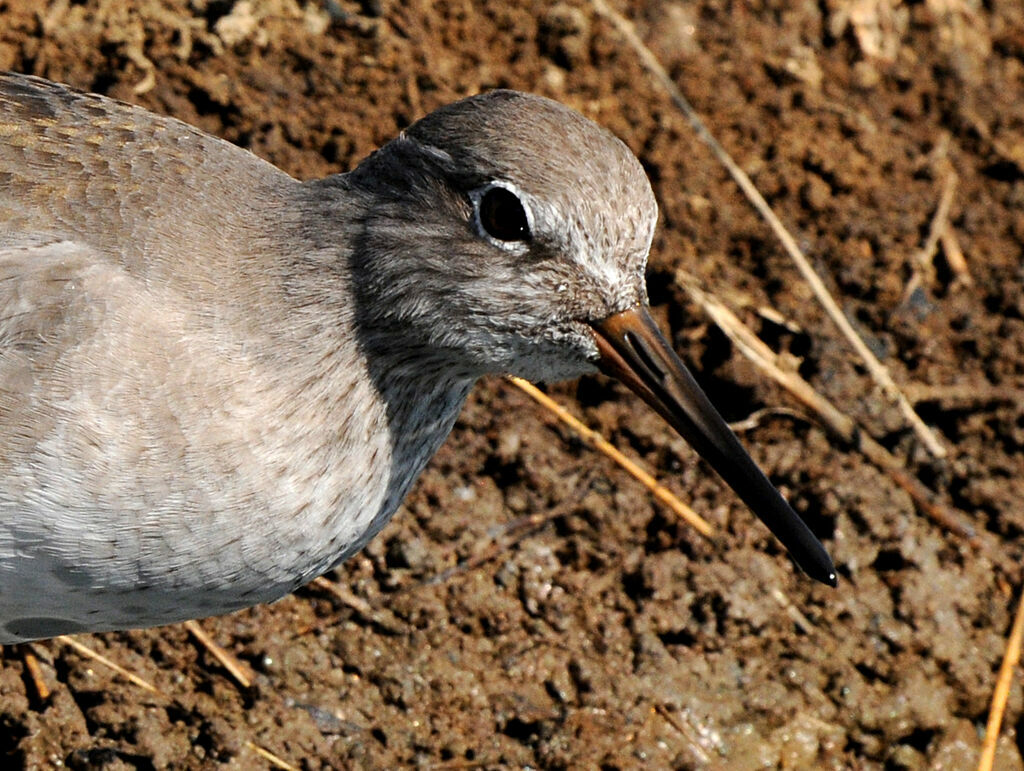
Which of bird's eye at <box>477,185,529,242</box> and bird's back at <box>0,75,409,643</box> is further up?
bird's eye at <box>477,185,529,242</box>

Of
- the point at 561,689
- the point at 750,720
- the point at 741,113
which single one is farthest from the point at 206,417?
the point at 741,113

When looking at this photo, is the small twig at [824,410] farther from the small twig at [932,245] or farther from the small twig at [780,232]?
the small twig at [932,245]

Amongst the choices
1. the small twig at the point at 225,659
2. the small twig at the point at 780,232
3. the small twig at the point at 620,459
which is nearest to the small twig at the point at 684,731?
the small twig at the point at 620,459

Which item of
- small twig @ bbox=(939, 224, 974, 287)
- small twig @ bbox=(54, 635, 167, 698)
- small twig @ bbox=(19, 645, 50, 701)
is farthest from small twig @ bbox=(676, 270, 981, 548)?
small twig @ bbox=(19, 645, 50, 701)

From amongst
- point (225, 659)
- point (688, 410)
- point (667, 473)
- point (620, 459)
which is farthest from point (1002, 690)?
point (225, 659)

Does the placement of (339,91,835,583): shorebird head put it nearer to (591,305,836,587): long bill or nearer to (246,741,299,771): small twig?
(591,305,836,587): long bill
